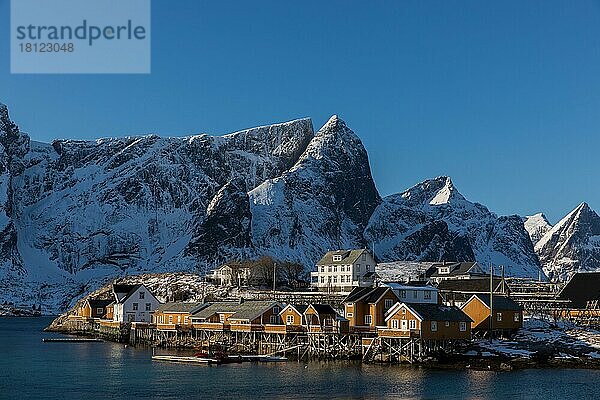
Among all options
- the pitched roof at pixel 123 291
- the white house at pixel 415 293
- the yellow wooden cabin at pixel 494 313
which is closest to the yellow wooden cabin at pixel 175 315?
the pitched roof at pixel 123 291

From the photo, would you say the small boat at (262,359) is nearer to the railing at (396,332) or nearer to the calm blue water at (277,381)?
the calm blue water at (277,381)

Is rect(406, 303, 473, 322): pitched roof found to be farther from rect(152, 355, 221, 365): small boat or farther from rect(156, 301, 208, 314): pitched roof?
rect(156, 301, 208, 314): pitched roof

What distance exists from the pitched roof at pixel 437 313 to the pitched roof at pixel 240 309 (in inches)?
709

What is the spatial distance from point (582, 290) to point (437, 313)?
34171mm

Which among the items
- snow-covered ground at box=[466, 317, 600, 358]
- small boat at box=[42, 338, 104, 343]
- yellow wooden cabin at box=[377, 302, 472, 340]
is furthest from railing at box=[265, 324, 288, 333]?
small boat at box=[42, 338, 104, 343]

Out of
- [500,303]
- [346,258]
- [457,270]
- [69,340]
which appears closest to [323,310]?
[500,303]

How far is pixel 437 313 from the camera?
69000 millimetres

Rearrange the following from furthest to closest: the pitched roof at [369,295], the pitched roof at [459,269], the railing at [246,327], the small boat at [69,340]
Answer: the pitched roof at [459,269], the small boat at [69,340], the railing at [246,327], the pitched roof at [369,295]

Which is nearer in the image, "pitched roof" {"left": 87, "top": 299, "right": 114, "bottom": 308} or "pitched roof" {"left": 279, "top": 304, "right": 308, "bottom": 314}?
"pitched roof" {"left": 279, "top": 304, "right": 308, "bottom": 314}

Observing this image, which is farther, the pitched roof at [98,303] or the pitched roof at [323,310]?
the pitched roof at [98,303]

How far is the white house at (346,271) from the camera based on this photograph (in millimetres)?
127562

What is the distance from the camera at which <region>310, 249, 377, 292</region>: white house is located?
127562 millimetres

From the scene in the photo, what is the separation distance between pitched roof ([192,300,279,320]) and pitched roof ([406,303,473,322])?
1801 cm

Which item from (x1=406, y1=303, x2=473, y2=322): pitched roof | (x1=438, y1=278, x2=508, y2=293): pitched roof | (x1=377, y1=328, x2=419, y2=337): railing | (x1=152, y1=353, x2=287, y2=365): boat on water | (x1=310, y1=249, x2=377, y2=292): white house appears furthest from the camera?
(x1=310, y1=249, x2=377, y2=292): white house
